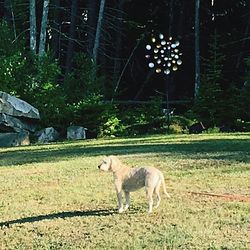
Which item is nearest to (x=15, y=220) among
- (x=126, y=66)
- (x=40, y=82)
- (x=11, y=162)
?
(x=11, y=162)

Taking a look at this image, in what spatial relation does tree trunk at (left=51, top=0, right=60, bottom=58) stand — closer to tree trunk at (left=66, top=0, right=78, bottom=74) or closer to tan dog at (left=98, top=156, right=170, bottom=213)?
tree trunk at (left=66, top=0, right=78, bottom=74)

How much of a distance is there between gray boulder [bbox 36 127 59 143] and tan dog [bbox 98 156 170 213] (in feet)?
43.4

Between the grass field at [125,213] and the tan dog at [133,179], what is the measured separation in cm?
24

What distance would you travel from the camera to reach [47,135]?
66.0ft

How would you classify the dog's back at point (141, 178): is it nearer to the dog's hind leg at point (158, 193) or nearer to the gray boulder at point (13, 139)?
the dog's hind leg at point (158, 193)

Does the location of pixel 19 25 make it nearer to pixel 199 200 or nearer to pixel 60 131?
pixel 60 131

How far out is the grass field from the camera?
5.65 metres

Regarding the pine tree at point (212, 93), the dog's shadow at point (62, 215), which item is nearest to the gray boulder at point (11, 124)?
the pine tree at point (212, 93)

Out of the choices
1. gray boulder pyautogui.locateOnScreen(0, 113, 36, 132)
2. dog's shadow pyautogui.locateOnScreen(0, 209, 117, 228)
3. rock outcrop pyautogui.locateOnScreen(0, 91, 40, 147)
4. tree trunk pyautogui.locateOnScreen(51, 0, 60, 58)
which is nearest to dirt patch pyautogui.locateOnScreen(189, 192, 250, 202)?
dog's shadow pyautogui.locateOnScreen(0, 209, 117, 228)

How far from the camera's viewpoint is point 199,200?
7176mm

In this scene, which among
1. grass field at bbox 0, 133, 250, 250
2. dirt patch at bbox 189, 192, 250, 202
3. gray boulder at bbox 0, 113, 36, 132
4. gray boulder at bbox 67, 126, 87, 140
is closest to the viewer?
grass field at bbox 0, 133, 250, 250

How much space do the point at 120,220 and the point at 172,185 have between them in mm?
2107

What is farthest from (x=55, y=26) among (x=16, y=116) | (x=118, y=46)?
(x=16, y=116)

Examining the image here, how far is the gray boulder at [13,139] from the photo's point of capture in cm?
1788
